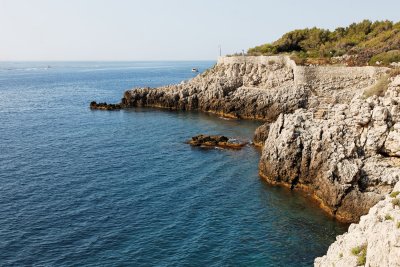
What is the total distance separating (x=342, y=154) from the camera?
42.0 m

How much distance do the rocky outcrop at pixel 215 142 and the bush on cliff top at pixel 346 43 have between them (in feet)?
118

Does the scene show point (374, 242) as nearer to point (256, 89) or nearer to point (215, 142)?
point (215, 142)

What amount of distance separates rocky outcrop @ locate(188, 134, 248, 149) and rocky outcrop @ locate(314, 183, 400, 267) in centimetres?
4043

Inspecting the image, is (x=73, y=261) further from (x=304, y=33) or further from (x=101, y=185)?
(x=304, y=33)

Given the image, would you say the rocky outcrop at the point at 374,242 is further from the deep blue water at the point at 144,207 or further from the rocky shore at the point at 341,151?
the deep blue water at the point at 144,207

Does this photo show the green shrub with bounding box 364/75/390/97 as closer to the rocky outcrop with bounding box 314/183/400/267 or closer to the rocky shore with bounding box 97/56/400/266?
the rocky shore with bounding box 97/56/400/266

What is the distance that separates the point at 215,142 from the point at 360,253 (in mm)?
45424

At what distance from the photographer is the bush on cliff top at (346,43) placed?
86.8 metres

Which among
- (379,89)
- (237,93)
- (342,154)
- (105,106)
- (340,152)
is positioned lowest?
(105,106)

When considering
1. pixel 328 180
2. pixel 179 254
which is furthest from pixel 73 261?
pixel 328 180

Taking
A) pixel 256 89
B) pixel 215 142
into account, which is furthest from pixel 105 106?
Answer: pixel 215 142

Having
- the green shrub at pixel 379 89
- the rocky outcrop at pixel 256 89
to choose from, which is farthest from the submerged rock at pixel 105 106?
the green shrub at pixel 379 89

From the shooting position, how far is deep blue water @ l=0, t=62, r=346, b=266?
1303 inches

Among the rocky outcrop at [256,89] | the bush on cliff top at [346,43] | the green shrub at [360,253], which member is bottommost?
the green shrub at [360,253]
